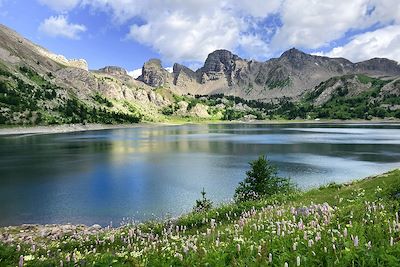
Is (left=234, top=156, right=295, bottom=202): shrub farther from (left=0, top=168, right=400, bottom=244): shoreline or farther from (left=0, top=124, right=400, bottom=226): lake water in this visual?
(left=0, top=124, right=400, bottom=226): lake water

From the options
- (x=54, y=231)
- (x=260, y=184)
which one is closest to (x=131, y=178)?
(x=260, y=184)

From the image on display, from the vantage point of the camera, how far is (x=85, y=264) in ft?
30.7

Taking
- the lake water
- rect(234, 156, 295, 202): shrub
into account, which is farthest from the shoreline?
the lake water

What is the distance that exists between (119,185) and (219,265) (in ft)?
188

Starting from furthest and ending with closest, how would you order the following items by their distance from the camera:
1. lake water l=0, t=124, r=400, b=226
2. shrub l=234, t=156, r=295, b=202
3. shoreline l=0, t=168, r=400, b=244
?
lake water l=0, t=124, r=400, b=226 < shrub l=234, t=156, r=295, b=202 < shoreline l=0, t=168, r=400, b=244

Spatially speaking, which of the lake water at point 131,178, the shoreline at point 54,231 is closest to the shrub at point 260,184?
the shoreline at point 54,231

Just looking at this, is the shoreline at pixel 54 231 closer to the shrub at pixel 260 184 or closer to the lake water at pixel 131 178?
the shrub at pixel 260 184


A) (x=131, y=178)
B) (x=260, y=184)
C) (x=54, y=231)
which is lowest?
(x=131, y=178)

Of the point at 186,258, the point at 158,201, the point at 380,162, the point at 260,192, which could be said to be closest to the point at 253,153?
the point at 380,162

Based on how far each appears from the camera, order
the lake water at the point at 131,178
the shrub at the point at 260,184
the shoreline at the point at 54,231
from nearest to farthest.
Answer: the shoreline at the point at 54,231 → the shrub at the point at 260,184 → the lake water at the point at 131,178

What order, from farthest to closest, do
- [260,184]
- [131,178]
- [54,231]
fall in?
[131,178], [260,184], [54,231]

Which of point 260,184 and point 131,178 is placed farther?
point 131,178

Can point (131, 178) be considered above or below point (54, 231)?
below

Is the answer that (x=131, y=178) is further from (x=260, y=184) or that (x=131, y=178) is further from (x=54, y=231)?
(x=54, y=231)
